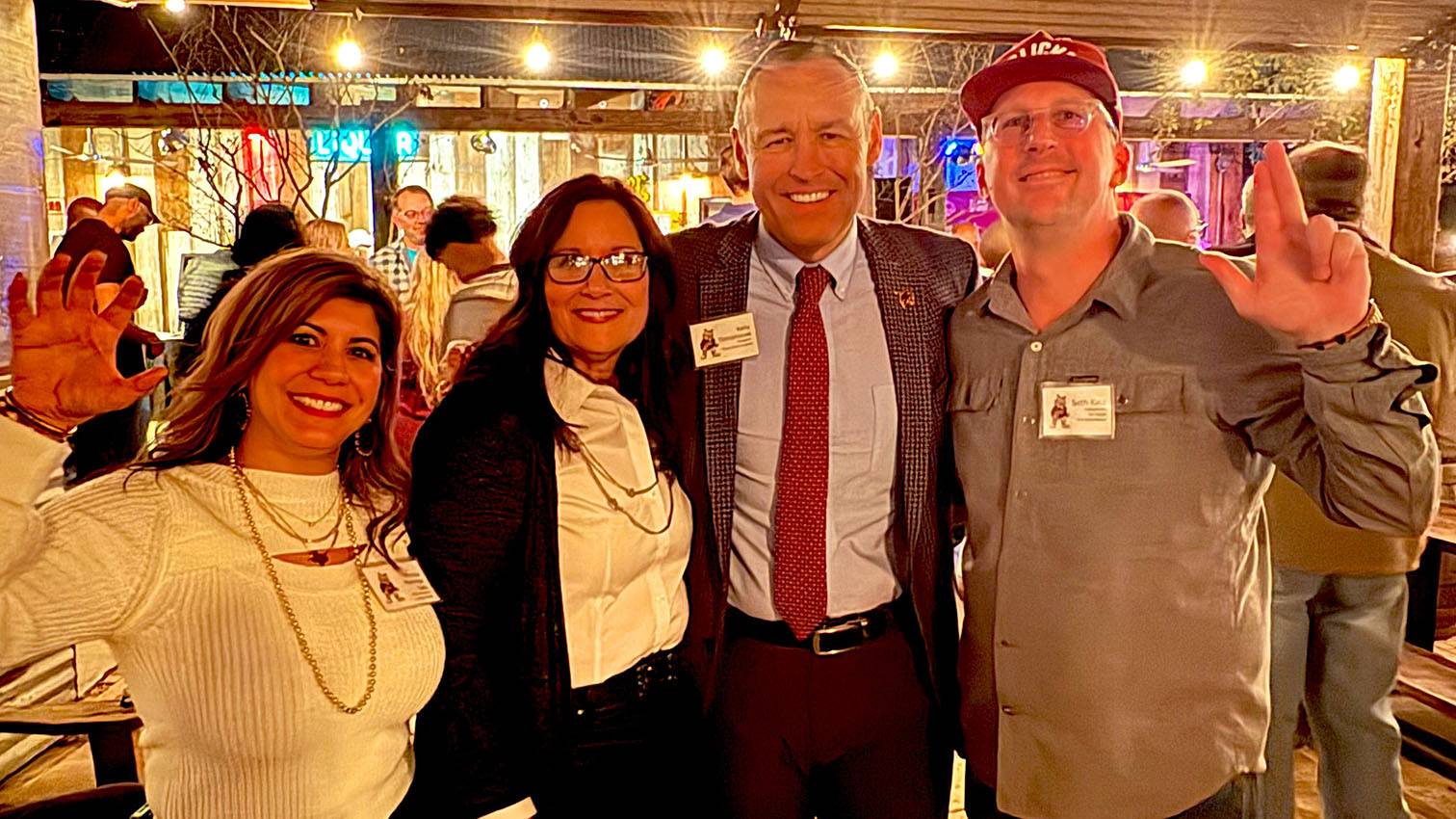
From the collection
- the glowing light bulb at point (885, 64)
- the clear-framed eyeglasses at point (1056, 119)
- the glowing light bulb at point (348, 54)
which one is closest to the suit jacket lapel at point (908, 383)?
the clear-framed eyeglasses at point (1056, 119)

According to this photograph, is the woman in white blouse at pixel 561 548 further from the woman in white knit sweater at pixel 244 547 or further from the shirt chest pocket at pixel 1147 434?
the shirt chest pocket at pixel 1147 434

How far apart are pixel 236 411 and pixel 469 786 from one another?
728 mm

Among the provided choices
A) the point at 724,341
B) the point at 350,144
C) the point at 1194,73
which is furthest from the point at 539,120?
the point at 724,341

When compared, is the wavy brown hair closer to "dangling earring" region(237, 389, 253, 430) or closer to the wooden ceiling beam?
"dangling earring" region(237, 389, 253, 430)

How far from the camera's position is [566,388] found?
1.99m

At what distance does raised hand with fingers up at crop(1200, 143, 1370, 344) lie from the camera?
155 centimetres

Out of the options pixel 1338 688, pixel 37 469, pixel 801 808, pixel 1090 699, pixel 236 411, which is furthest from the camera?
pixel 1338 688

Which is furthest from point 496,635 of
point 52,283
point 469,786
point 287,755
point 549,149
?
point 549,149

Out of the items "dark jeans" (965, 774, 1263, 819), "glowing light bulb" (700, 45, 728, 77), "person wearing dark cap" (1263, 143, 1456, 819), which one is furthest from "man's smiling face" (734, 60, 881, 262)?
"glowing light bulb" (700, 45, 728, 77)

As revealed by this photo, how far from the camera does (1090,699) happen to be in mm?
1910

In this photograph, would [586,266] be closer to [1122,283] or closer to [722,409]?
[722,409]

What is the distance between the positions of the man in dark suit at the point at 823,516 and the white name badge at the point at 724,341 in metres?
0.01

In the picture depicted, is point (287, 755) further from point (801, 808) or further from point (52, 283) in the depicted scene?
point (801, 808)

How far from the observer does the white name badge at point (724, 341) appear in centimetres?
224
